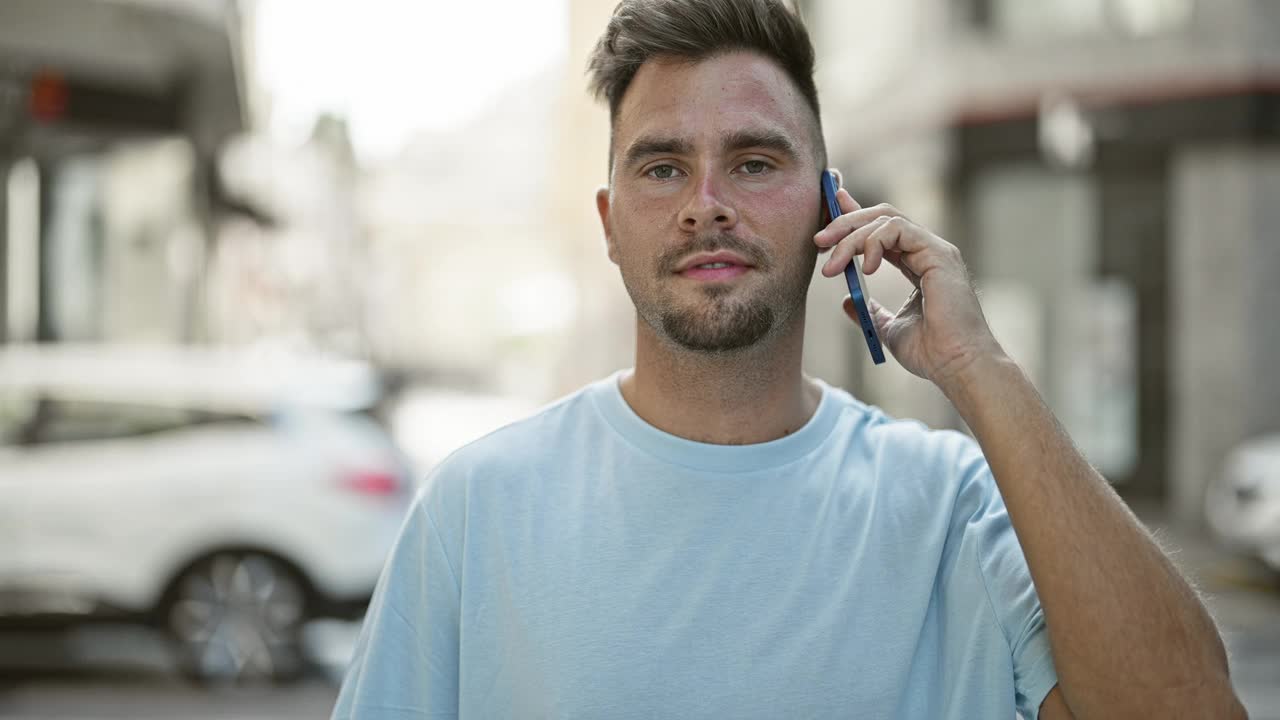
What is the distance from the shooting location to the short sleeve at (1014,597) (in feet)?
6.24

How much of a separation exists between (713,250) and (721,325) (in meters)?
0.12

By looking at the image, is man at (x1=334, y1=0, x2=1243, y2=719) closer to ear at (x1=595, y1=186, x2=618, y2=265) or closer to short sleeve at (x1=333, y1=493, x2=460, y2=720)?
short sleeve at (x1=333, y1=493, x2=460, y2=720)

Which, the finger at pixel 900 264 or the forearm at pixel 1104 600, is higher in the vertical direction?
the finger at pixel 900 264

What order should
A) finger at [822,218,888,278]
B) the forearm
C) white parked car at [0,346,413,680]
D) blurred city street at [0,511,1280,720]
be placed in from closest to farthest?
the forearm
finger at [822,218,888,278]
blurred city street at [0,511,1280,720]
white parked car at [0,346,413,680]

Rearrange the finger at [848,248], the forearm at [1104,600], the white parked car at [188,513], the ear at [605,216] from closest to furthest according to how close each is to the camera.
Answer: the forearm at [1104,600] → the finger at [848,248] → the ear at [605,216] → the white parked car at [188,513]

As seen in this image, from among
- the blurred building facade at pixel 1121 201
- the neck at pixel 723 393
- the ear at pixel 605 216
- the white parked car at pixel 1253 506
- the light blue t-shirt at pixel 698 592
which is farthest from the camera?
the blurred building facade at pixel 1121 201

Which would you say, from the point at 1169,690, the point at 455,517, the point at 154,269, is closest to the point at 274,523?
the point at 455,517

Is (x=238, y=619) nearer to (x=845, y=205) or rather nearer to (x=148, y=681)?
(x=148, y=681)

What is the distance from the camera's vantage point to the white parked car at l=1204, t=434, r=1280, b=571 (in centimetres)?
965

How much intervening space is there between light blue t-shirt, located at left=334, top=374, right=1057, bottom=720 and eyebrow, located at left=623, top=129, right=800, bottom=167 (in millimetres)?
475

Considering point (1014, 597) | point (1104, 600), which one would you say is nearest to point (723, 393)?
point (1014, 597)

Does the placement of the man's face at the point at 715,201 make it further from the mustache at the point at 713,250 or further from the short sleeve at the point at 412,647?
the short sleeve at the point at 412,647

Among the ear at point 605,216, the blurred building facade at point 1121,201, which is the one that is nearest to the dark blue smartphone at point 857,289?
the ear at point 605,216

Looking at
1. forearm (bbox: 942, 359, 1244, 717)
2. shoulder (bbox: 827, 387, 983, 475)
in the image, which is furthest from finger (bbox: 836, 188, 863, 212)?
forearm (bbox: 942, 359, 1244, 717)
